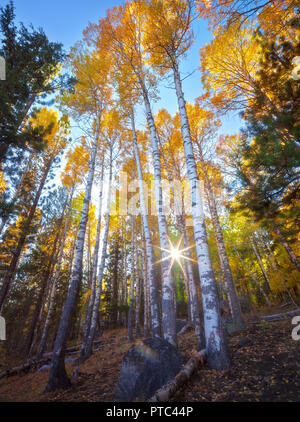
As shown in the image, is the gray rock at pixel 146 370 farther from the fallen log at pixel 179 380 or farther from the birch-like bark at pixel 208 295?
the birch-like bark at pixel 208 295

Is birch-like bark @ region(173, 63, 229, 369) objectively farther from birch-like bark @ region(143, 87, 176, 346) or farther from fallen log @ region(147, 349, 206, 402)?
birch-like bark @ region(143, 87, 176, 346)

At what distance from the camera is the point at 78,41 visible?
348 inches

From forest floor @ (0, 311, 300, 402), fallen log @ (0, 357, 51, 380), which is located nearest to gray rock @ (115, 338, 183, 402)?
forest floor @ (0, 311, 300, 402)

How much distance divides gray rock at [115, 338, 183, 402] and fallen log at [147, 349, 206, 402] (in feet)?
1.00

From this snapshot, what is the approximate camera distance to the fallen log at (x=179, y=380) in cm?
256

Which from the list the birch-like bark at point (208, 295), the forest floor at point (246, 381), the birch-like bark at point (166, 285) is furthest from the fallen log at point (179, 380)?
the birch-like bark at point (166, 285)

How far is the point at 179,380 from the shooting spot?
2.93m

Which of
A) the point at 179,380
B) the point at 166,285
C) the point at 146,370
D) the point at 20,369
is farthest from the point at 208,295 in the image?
the point at 20,369

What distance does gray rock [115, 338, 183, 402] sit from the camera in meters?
3.20

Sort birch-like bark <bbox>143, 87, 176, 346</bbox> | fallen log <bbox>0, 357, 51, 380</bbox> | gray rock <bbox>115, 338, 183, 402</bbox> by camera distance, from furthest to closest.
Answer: fallen log <bbox>0, 357, 51, 380</bbox>
birch-like bark <bbox>143, 87, 176, 346</bbox>
gray rock <bbox>115, 338, 183, 402</bbox>

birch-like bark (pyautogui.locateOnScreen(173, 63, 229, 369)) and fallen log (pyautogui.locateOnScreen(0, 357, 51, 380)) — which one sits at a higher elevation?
birch-like bark (pyautogui.locateOnScreen(173, 63, 229, 369))

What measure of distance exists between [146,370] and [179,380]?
742 millimetres

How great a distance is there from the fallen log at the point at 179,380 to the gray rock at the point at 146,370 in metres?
0.30

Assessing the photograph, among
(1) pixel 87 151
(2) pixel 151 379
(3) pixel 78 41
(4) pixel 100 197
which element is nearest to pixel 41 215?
(4) pixel 100 197
